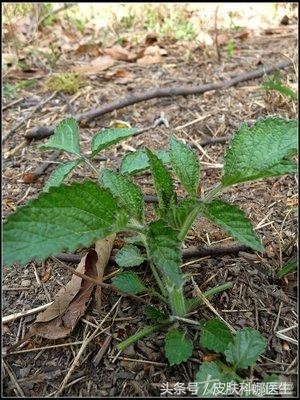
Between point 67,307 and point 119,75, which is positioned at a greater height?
point 119,75

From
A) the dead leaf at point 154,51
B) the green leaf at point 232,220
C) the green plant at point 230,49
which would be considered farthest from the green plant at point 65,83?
the green leaf at point 232,220

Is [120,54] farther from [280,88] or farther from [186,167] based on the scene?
[186,167]

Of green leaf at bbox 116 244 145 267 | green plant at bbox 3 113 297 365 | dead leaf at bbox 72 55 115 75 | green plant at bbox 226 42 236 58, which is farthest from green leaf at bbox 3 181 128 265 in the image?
green plant at bbox 226 42 236 58

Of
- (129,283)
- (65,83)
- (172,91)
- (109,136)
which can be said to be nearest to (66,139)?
(109,136)

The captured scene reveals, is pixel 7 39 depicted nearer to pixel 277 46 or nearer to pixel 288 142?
pixel 277 46

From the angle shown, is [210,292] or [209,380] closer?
[209,380]

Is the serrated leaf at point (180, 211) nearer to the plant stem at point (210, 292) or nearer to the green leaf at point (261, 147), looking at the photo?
the green leaf at point (261, 147)
